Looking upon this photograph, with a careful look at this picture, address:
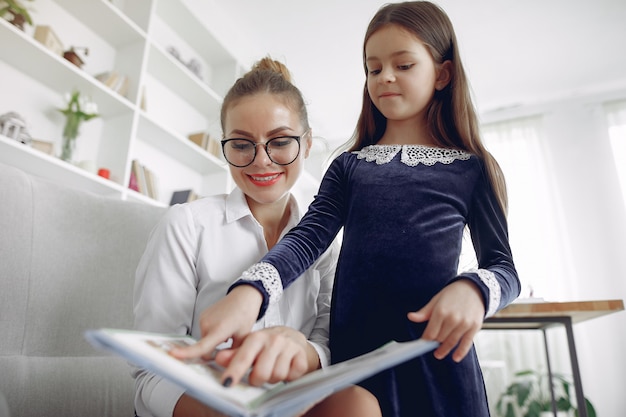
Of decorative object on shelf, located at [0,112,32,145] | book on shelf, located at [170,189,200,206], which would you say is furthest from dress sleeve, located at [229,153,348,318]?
book on shelf, located at [170,189,200,206]

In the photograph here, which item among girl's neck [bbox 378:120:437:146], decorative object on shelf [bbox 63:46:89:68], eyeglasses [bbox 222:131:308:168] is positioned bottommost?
eyeglasses [bbox 222:131:308:168]

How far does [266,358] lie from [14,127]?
199cm

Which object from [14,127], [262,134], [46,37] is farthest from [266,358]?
[46,37]

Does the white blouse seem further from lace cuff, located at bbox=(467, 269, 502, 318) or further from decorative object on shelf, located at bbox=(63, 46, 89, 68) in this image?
decorative object on shelf, located at bbox=(63, 46, 89, 68)

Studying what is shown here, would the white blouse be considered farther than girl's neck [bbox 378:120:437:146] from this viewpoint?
No

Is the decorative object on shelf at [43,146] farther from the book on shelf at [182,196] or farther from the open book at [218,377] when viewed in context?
the open book at [218,377]

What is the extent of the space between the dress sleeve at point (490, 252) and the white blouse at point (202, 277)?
0.28 m

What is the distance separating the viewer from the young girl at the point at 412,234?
0.63 m

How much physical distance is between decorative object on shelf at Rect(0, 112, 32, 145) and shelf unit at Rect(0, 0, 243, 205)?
6cm

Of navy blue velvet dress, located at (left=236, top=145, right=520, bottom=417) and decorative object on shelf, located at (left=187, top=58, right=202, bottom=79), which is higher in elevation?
decorative object on shelf, located at (left=187, top=58, right=202, bottom=79)

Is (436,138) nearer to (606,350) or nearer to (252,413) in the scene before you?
(252,413)

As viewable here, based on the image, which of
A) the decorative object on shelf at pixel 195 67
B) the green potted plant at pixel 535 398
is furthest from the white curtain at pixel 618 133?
the decorative object on shelf at pixel 195 67

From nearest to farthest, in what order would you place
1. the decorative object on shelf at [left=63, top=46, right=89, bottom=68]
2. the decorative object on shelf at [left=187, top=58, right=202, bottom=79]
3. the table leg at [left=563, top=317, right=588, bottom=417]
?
1. the table leg at [left=563, top=317, right=588, bottom=417]
2. the decorative object on shelf at [left=63, top=46, right=89, bottom=68]
3. the decorative object on shelf at [left=187, top=58, right=202, bottom=79]

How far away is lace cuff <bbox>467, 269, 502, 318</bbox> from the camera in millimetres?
625
